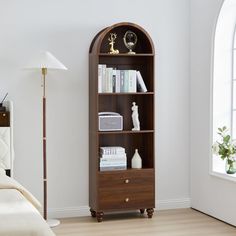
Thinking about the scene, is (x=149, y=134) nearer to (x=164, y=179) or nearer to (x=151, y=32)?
(x=164, y=179)

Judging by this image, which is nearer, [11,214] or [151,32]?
[11,214]

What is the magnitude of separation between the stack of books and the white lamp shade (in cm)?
92

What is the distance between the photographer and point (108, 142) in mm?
5258

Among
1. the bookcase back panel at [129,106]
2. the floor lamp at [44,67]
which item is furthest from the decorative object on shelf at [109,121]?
the floor lamp at [44,67]

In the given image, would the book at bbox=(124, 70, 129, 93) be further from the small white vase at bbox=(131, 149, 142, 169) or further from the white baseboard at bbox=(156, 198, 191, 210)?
the white baseboard at bbox=(156, 198, 191, 210)

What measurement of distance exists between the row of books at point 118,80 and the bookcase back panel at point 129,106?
20 cm

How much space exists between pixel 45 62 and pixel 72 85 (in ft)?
1.76

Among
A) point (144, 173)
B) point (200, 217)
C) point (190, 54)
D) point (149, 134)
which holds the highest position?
point (190, 54)

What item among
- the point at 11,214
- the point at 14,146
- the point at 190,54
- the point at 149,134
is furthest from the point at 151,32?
the point at 11,214

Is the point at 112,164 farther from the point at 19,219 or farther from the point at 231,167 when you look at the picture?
the point at 19,219

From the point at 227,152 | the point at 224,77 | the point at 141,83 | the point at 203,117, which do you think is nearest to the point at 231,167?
the point at 227,152

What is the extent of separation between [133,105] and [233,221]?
1.47 metres

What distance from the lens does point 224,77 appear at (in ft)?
16.9

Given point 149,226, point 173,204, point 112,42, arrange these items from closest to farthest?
1. point 149,226
2. point 112,42
3. point 173,204
